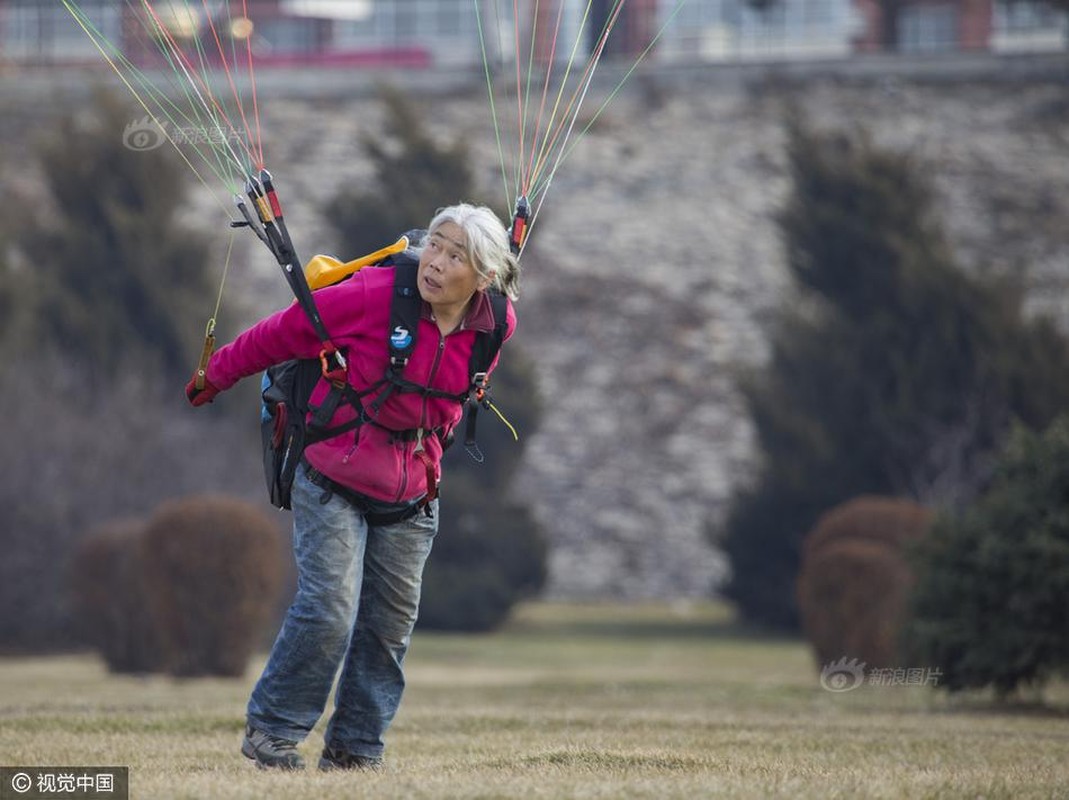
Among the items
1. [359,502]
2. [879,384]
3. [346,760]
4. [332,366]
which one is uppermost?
[332,366]

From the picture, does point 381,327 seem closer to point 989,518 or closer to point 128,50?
point 989,518

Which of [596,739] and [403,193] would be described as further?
[403,193]

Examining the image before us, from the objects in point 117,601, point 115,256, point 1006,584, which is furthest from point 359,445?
point 115,256

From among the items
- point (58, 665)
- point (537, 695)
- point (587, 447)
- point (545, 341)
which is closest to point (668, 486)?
point (587, 447)

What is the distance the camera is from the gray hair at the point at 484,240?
698 centimetres

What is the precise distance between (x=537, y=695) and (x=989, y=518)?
3781 mm

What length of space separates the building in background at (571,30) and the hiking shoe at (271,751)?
89.7ft

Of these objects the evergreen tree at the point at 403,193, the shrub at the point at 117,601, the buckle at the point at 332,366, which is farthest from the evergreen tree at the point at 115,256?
the buckle at the point at 332,366

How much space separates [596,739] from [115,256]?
18742mm

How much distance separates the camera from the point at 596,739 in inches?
349

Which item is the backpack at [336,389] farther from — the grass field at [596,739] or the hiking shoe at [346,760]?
the grass field at [596,739]

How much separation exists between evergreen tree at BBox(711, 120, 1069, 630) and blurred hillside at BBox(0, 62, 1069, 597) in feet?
9.92

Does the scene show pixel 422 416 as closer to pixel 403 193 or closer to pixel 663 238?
pixel 403 193

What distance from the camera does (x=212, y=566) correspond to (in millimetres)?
17969
